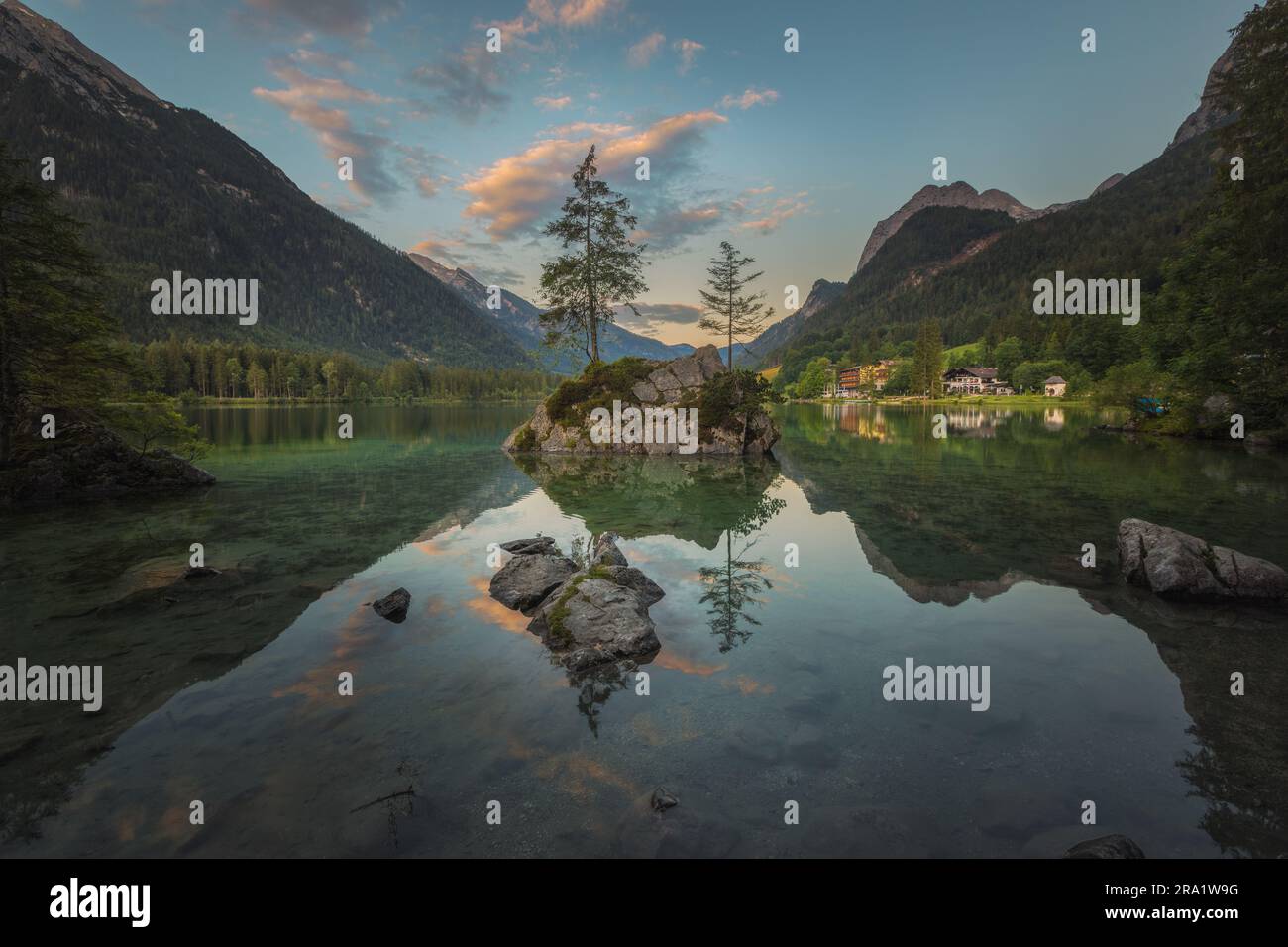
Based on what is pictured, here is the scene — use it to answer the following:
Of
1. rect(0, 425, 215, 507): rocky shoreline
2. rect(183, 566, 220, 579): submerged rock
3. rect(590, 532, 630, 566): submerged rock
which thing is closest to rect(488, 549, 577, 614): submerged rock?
rect(590, 532, 630, 566): submerged rock

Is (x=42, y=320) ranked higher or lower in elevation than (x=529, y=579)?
higher

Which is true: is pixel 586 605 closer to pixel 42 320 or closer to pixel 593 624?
pixel 593 624

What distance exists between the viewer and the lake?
555 cm

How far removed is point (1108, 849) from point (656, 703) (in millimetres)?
5085

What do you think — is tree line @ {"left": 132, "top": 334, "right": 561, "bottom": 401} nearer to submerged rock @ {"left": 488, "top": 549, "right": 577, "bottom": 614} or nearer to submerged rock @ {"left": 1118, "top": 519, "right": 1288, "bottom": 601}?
submerged rock @ {"left": 488, "top": 549, "right": 577, "bottom": 614}

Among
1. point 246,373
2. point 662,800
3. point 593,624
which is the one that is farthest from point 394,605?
point 246,373

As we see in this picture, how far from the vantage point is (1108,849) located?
16.3 feet

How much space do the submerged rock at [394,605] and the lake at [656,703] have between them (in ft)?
0.85

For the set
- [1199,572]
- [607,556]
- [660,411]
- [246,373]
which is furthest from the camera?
[246,373]

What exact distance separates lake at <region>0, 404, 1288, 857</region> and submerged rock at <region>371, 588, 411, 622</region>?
0.85ft

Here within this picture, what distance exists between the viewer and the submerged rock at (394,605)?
1132 centimetres
